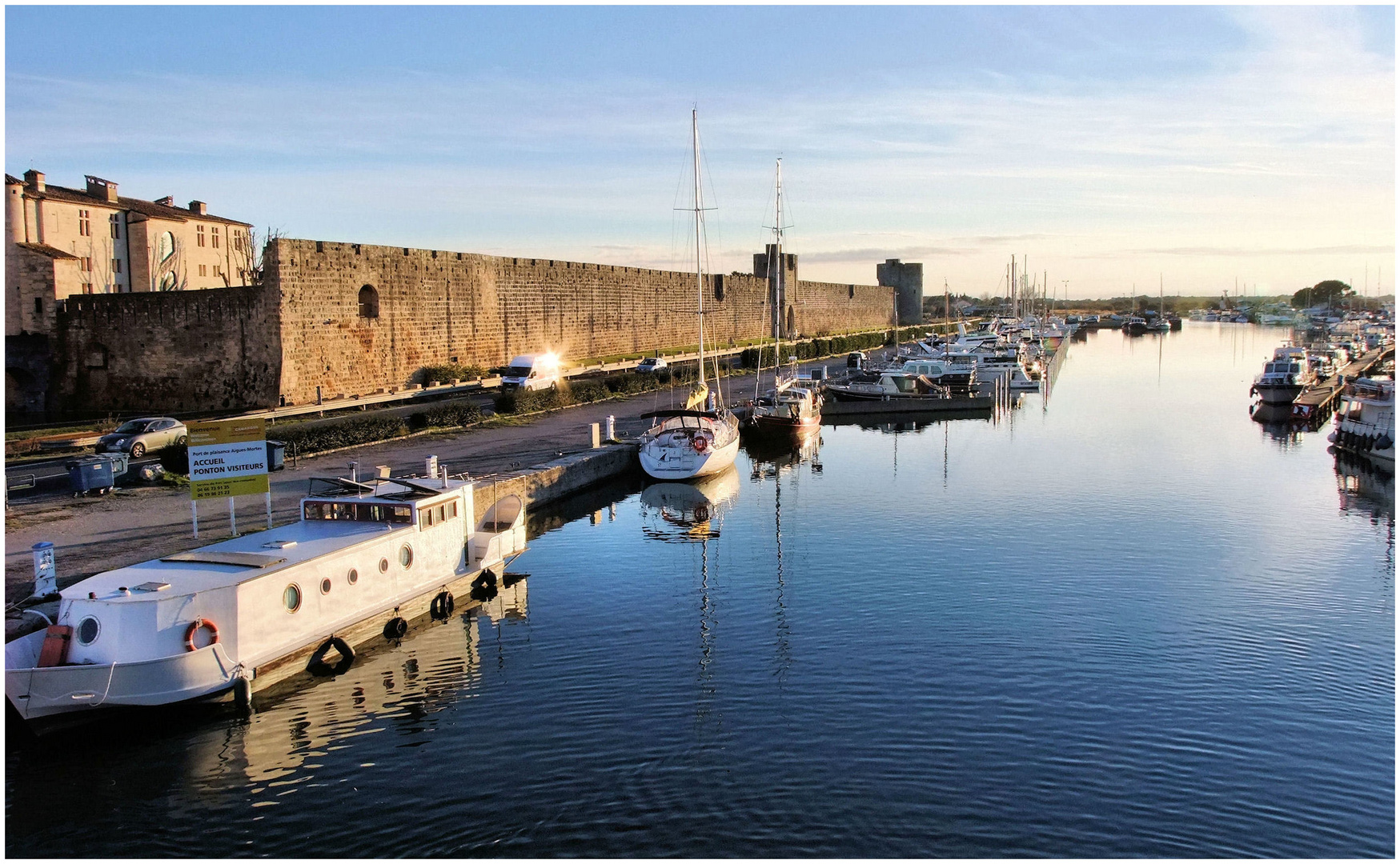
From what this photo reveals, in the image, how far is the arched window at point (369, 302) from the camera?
106 feet

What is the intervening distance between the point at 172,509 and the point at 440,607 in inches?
205

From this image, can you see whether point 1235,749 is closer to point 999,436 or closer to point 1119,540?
point 1119,540

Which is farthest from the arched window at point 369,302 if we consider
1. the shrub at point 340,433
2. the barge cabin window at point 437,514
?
the barge cabin window at point 437,514

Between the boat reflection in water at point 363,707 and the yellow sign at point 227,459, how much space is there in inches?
136

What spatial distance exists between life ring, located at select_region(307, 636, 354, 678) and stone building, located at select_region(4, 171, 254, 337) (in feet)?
81.3

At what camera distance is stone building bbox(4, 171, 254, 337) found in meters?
32.6

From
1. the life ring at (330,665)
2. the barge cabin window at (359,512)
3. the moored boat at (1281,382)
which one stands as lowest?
the life ring at (330,665)

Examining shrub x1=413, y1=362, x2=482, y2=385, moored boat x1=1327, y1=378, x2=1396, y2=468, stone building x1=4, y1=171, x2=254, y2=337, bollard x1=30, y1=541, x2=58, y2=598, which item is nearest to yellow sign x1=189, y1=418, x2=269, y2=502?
bollard x1=30, y1=541, x2=58, y2=598

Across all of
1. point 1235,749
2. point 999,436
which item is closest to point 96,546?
point 1235,749

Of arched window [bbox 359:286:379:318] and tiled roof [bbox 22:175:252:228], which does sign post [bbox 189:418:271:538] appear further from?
tiled roof [bbox 22:175:252:228]

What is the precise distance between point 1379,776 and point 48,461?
21235 mm

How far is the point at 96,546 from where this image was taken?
1416 centimetres

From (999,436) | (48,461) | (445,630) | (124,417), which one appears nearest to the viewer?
(445,630)

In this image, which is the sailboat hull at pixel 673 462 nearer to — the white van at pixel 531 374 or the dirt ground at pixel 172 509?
the dirt ground at pixel 172 509
